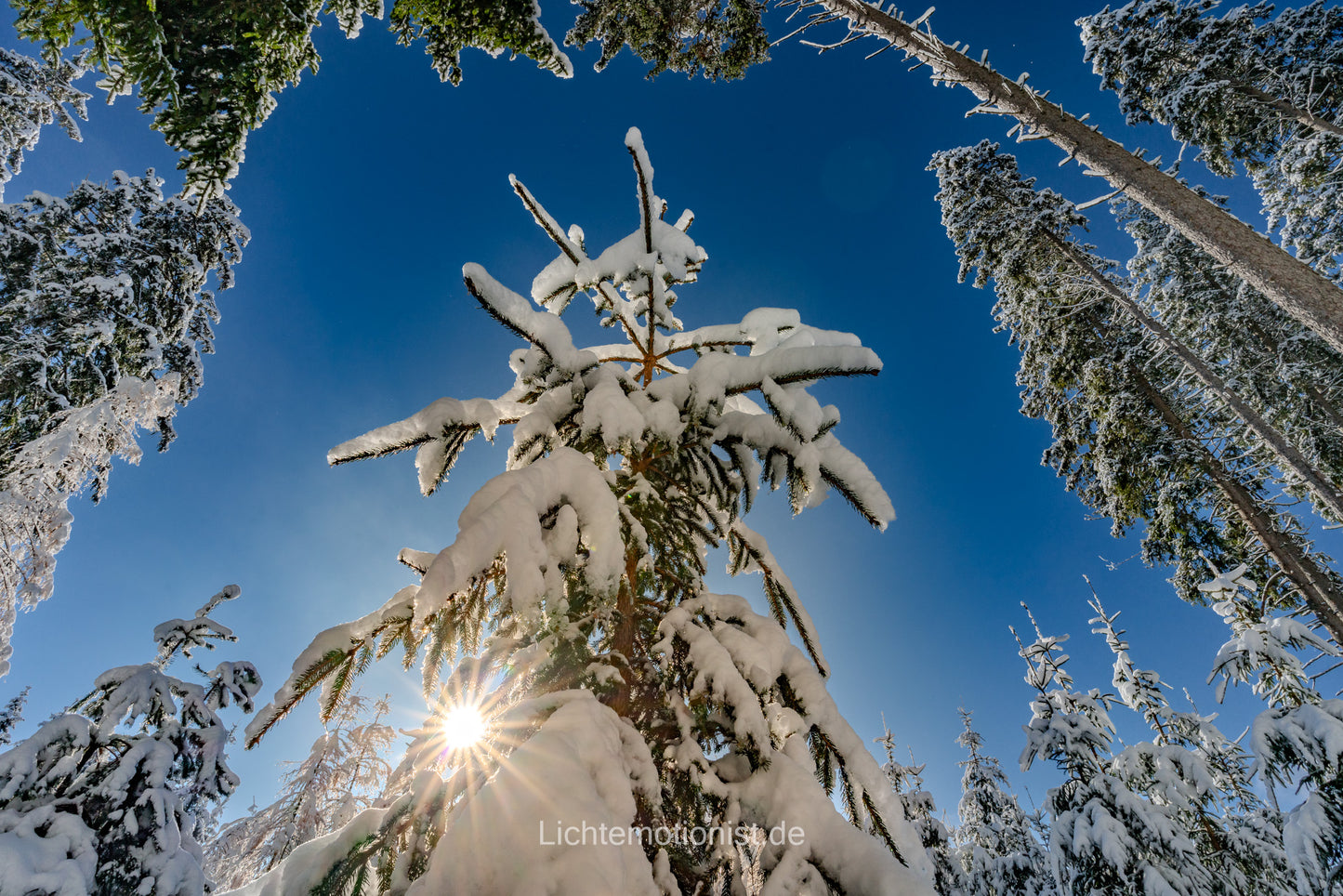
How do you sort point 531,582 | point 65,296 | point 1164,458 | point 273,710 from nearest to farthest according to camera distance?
point 531,582 < point 273,710 < point 65,296 < point 1164,458

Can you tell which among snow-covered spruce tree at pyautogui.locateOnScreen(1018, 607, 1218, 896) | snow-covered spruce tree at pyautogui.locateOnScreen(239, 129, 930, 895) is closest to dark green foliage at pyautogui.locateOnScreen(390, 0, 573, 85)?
snow-covered spruce tree at pyautogui.locateOnScreen(239, 129, 930, 895)

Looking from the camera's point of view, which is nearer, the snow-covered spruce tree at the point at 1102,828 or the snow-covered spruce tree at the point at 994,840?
the snow-covered spruce tree at the point at 1102,828

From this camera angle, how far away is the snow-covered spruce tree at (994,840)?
12234 mm

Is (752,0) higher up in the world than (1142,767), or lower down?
higher up

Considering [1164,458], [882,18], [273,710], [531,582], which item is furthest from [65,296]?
[1164,458]

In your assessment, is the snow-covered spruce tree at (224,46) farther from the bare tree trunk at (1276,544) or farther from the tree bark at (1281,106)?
the bare tree trunk at (1276,544)

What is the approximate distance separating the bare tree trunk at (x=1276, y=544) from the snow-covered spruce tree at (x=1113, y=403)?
28mm

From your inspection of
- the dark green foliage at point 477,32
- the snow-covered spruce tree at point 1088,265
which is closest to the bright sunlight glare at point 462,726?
the dark green foliage at point 477,32

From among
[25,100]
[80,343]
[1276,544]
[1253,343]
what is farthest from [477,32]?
[1253,343]

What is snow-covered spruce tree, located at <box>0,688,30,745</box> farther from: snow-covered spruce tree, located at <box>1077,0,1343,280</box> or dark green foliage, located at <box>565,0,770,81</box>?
snow-covered spruce tree, located at <box>1077,0,1343,280</box>

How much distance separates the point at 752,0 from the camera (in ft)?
24.1

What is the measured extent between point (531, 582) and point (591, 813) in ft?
1.70

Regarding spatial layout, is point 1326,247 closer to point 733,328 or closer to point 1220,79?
point 1220,79

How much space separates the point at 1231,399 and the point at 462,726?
15009mm
